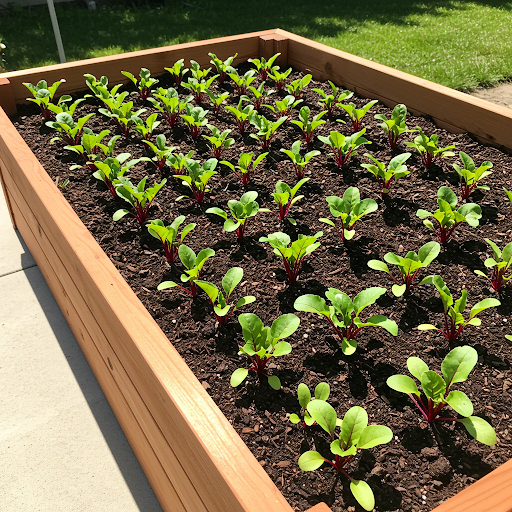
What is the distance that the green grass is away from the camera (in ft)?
20.2

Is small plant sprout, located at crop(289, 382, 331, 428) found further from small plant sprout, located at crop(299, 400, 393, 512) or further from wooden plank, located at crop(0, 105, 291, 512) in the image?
wooden plank, located at crop(0, 105, 291, 512)

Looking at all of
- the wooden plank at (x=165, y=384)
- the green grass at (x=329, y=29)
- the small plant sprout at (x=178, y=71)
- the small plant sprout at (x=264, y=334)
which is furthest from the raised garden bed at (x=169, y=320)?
the green grass at (x=329, y=29)

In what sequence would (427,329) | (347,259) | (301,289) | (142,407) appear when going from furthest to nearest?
(347,259) < (301,289) < (427,329) < (142,407)

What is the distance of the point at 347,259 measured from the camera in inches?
89.1

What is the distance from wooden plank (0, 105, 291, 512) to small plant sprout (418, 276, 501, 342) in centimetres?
91

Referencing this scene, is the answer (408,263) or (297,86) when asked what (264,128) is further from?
(408,263)

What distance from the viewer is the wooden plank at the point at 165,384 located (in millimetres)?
1196

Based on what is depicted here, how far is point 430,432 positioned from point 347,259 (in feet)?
2.91

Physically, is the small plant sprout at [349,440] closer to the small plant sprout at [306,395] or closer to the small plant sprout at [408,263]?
the small plant sprout at [306,395]

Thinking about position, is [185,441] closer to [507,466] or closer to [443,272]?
[507,466]

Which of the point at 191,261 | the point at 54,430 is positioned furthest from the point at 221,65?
the point at 54,430

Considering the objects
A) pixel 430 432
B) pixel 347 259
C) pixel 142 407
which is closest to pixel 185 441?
pixel 142 407

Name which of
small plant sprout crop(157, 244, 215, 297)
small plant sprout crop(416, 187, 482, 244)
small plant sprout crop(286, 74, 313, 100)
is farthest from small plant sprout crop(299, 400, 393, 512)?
small plant sprout crop(286, 74, 313, 100)

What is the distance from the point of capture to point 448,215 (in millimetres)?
2229
